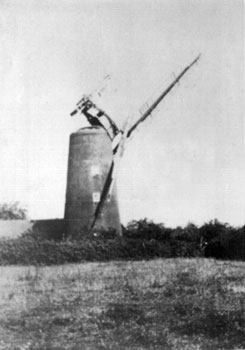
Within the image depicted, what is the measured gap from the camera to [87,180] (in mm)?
23156

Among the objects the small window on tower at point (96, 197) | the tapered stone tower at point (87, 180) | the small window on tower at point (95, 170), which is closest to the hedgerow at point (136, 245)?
the tapered stone tower at point (87, 180)

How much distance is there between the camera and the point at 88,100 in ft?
76.5

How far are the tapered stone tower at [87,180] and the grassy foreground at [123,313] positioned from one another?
9703 millimetres

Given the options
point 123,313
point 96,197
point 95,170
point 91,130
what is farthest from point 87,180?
point 123,313

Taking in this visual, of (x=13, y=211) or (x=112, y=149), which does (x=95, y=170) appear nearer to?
(x=112, y=149)

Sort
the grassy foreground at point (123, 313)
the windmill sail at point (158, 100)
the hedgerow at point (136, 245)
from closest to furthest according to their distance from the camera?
the grassy foreground at point (123, 313)
the hedgerow at point (136, 245)
the windmill sail at point (158, 100)

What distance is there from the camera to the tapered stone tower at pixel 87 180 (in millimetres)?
23141

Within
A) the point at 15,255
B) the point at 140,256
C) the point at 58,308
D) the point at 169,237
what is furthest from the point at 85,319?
the point at 169,237

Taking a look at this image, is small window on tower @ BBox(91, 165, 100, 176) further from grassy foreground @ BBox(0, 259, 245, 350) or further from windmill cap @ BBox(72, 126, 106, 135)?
grassy foreground @ BBox(0, 259, 245, 350)

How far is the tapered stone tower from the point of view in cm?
2314

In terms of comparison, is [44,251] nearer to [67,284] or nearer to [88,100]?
[88,100]

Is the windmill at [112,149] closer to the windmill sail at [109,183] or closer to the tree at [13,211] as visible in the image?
the windmill sail at [109,183]

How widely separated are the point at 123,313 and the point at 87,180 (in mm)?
14719

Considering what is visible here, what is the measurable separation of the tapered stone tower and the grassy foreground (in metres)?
9.70
